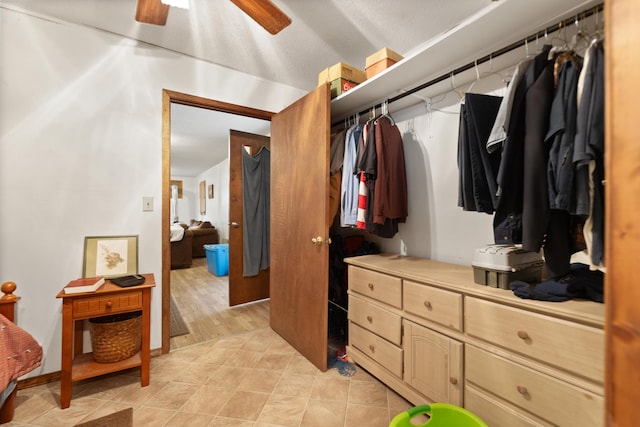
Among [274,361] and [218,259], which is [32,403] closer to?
[274,361]

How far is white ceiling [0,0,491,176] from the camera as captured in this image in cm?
169

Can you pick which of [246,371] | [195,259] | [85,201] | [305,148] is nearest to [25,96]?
[85,201]

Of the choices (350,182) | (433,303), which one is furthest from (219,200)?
(433,303)

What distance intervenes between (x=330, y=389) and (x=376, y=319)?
53cm

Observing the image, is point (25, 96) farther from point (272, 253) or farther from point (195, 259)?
point (195, 259)

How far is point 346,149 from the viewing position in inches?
81.8

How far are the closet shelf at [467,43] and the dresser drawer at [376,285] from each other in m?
1.24

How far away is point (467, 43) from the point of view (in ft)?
4.47

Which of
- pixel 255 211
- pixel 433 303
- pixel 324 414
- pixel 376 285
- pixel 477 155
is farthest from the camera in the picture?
pixel 255 211

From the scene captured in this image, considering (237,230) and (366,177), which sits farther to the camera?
(237,230)

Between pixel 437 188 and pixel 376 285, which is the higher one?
pixel 437 188

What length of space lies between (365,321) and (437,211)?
920 millimetres

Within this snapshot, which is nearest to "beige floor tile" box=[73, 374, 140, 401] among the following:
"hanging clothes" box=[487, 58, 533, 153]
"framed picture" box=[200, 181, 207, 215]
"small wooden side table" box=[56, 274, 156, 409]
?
"small wooden side table" box=[56, 274, 156, 409]

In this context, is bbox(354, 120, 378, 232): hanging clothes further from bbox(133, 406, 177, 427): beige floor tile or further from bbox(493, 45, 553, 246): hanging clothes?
bbox(133, 406, 177, 427): beige floor tile
